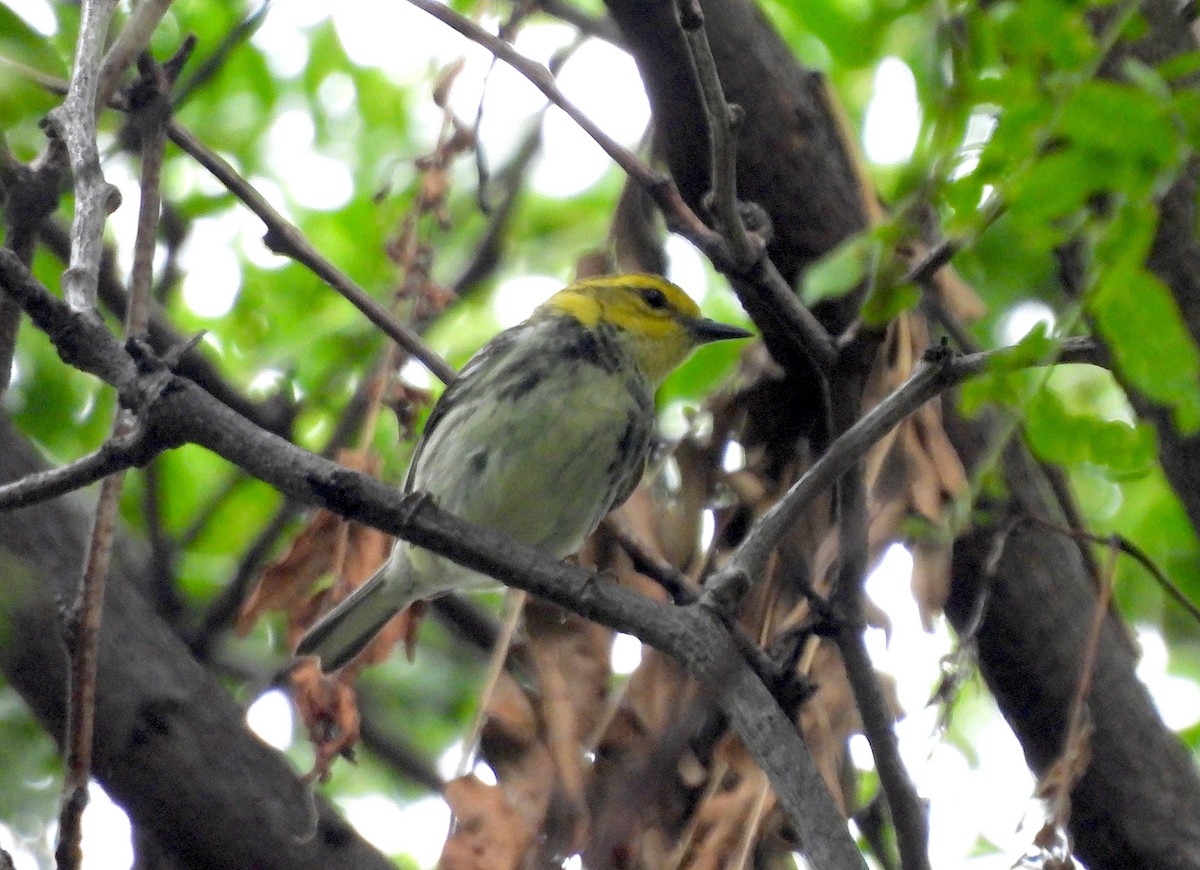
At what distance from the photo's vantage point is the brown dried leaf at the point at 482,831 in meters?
2.86

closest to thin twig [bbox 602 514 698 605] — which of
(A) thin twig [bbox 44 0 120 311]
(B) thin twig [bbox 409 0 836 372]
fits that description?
(B) thin twig [bbox 409 0 836 372]

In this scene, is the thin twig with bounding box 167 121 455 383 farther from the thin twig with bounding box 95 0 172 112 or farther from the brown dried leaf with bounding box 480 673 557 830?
the brown dried leaf with bounding box 480 673 557 830

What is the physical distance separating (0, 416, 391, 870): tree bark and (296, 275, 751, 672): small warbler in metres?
0.43

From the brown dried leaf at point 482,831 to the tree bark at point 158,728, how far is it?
0.53m

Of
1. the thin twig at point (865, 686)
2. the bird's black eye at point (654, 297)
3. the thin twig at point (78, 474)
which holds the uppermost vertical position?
the bird's black eye at point (654, 297)

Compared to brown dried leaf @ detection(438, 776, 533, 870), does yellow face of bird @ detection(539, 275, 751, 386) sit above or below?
above

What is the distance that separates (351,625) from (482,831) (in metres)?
1.09

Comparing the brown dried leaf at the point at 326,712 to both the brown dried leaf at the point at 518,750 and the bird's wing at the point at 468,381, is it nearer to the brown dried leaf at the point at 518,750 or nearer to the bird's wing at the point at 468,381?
the brown dried leaf at the point at 518,750

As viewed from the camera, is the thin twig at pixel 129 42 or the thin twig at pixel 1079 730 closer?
the thin twig at pixel 1079 730

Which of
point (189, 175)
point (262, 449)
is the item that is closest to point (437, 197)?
point (262, 449)

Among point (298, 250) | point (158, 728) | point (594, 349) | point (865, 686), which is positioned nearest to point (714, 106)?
point (865, 686)

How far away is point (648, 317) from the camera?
448 centimetres

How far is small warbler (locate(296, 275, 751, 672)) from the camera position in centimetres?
399

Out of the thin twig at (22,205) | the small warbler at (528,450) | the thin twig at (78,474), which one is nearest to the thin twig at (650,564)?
the small warbler at (528,450)
